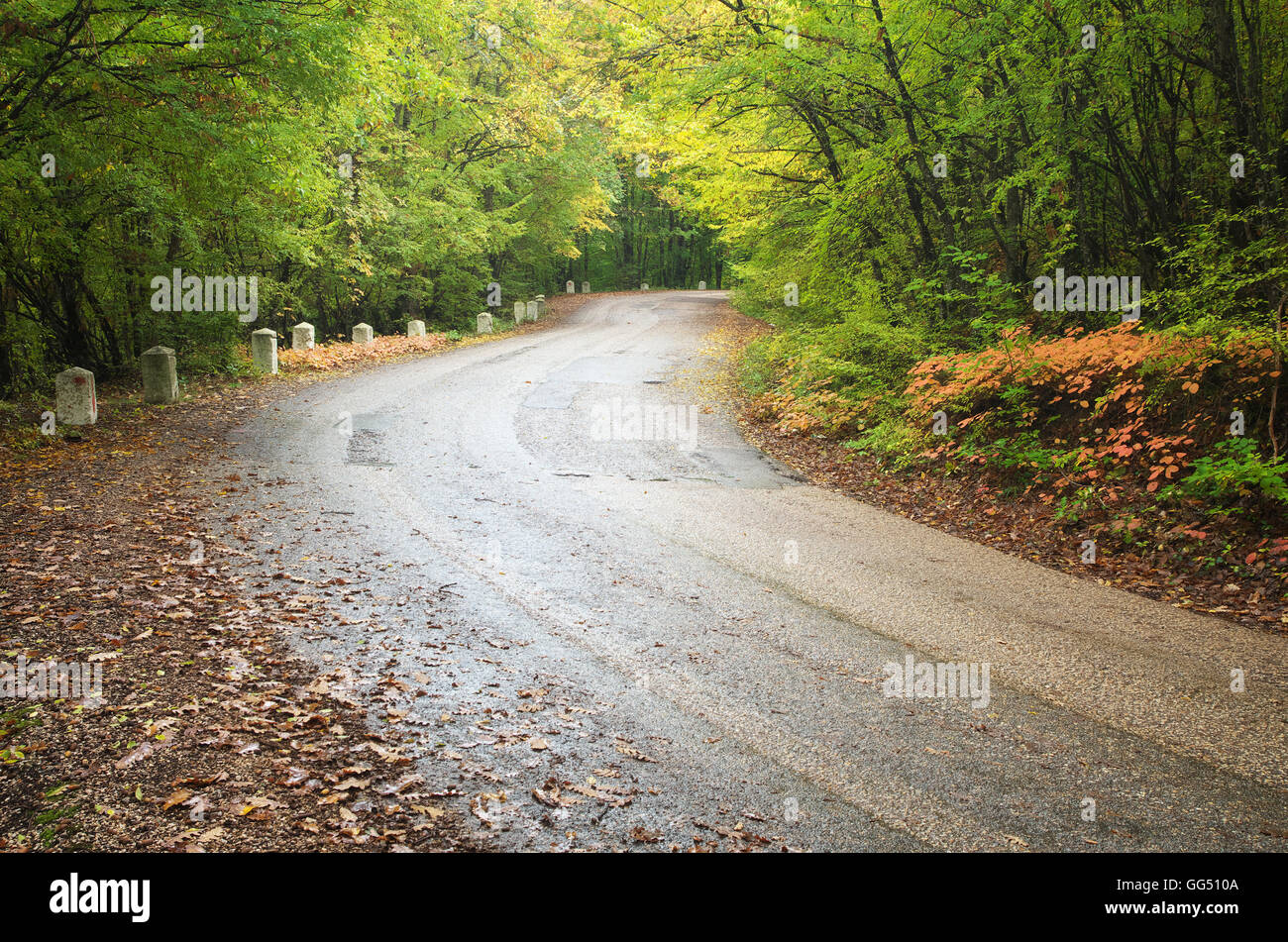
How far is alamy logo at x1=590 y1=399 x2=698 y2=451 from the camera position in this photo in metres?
12.0

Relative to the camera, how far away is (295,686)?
457 cm

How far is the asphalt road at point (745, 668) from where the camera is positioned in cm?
362

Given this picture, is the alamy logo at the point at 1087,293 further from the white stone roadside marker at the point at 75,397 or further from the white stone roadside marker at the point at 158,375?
the white stone roadside marker at the point at 158,375

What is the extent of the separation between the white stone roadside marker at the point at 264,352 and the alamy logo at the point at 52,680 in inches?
489

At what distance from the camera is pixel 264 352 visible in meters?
15.8

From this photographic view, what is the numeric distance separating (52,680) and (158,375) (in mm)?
9780

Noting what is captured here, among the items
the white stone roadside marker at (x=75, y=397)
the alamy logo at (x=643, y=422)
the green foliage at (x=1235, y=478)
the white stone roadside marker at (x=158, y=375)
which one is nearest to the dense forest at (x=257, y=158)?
the white stone roadside marker at (x=158, y=375)

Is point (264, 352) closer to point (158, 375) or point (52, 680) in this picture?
point (158, 375)

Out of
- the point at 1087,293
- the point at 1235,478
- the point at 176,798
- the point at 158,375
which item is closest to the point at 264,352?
the point at 158,375

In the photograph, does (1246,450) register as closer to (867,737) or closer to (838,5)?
(867,737)

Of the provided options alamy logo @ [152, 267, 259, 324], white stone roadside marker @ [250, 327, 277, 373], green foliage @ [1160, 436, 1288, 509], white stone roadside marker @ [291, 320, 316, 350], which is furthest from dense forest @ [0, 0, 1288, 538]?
white stone roadside marker @ [291, 320, 316, 350]

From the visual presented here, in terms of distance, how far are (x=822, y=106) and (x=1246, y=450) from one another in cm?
782

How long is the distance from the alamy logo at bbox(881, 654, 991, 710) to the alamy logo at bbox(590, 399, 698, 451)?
264 inches

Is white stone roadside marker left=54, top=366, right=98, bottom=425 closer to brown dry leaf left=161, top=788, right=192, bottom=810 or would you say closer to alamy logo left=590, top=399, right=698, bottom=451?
alamy logo left=590, top=399, right=698, bottom=451
